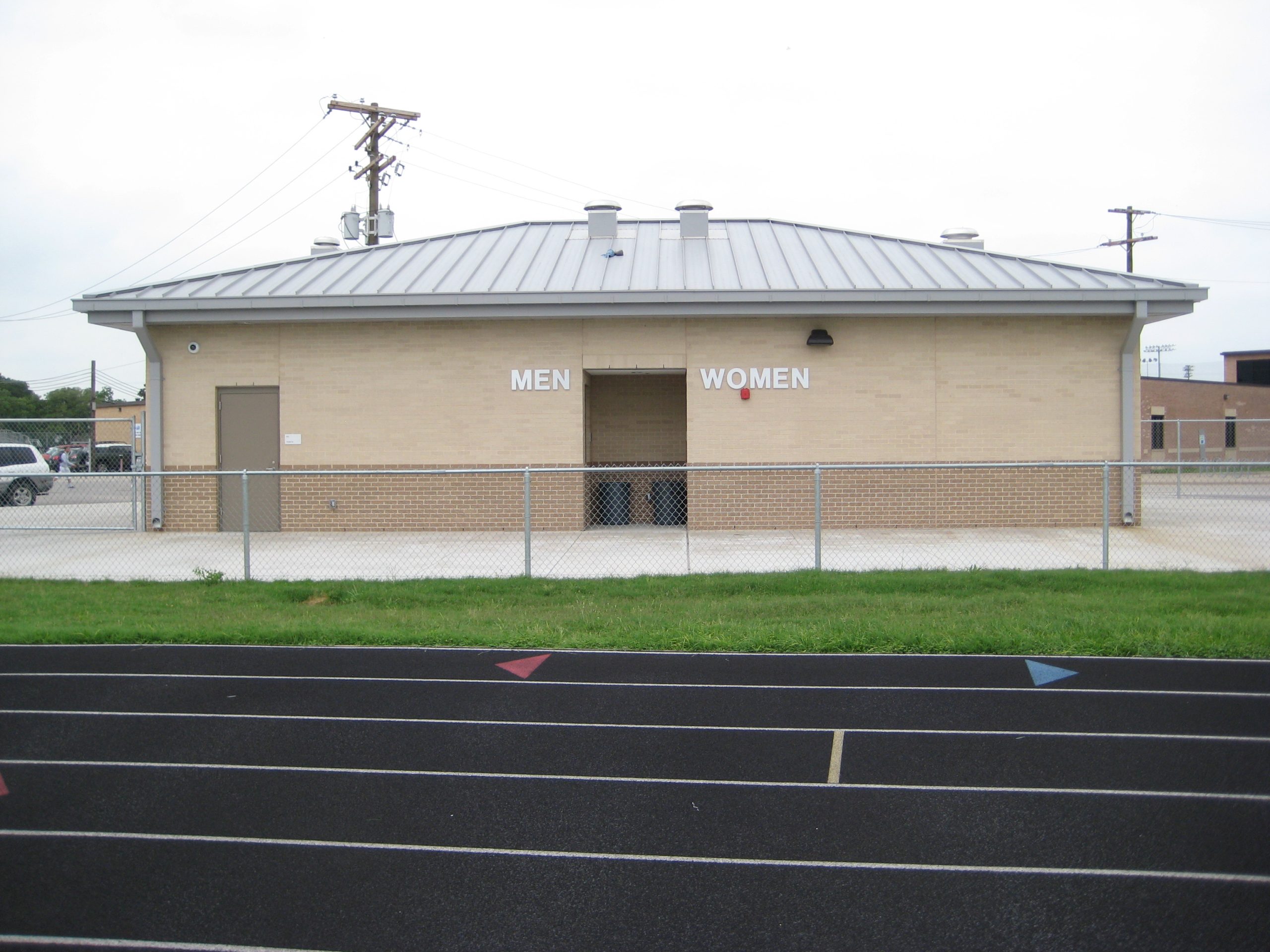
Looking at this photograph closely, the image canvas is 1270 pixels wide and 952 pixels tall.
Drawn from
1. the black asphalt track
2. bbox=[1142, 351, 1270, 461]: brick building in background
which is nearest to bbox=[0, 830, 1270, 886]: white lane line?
the black asphalt track

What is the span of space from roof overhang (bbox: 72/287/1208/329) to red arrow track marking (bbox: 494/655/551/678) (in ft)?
31.3

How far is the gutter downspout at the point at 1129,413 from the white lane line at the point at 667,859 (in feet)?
47.2

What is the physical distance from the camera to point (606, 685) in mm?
8586

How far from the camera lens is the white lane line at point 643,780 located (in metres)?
5.93

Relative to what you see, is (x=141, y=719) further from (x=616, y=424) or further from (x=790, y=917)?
(x=616, y=424)

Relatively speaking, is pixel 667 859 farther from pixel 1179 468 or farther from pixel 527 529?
pixel 1179 468

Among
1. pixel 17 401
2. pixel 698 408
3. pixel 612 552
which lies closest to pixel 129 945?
pixel 612 552

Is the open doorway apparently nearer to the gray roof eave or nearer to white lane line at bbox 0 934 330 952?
the gray roof eave

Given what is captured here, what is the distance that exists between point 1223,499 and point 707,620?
14.2 meters

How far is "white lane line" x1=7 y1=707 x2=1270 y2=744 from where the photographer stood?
23.0 ft

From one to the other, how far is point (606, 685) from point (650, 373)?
11442 mm

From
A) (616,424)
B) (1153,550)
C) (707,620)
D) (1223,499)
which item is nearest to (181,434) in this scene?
(616,424)

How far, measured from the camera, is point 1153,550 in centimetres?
1491

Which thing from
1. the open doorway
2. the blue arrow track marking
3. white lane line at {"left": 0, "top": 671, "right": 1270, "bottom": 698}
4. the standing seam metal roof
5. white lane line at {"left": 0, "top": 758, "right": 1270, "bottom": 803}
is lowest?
white lane line at {"left": 0, "top": 758, "right": 1270, "bottom": 803}
